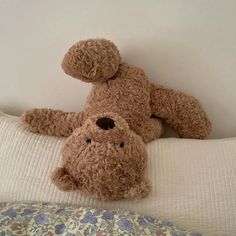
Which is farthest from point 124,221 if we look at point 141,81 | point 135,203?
point 141,81

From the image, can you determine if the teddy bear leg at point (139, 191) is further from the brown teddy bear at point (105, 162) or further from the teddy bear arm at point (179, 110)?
the teddy bear arm at point (179, 110)

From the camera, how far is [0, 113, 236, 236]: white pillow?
0.86 metres

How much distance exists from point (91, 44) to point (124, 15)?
0.61ft

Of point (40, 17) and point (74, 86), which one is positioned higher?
point (40, 17)

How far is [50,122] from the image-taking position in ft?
3.29

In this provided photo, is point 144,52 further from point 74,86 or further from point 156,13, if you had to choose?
point 74,86

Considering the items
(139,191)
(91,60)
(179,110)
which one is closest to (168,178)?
(139,191)

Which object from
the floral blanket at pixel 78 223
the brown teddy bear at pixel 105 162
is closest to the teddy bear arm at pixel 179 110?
the brown teddy bear at pixel 105 162

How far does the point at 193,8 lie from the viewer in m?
0.98

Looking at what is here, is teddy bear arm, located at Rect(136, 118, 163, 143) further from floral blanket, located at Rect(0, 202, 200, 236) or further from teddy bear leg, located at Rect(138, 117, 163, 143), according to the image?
floral blanket, located at Rect(0, 202, 200, 236)

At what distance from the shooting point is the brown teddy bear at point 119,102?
2.91 ft

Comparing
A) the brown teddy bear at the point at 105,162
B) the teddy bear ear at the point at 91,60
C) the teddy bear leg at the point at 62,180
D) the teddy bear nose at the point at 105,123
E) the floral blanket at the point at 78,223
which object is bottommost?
the floral blanket at the point at 78,223

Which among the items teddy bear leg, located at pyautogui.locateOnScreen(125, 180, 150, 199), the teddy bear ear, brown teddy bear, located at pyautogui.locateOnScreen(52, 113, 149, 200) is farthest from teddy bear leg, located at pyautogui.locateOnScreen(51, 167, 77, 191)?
the teddy bear ear

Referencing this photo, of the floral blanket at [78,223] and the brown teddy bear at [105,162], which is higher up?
the brown teddy bear at [105,162]
